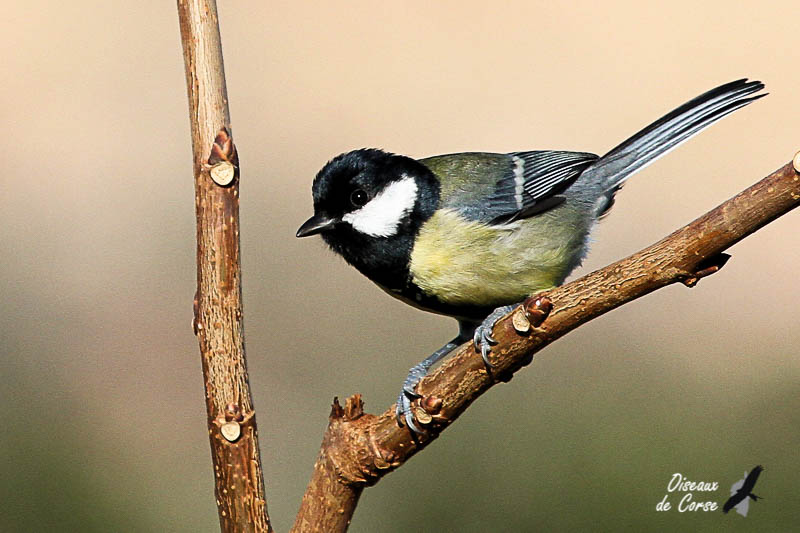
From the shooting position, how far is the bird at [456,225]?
5.69 ft

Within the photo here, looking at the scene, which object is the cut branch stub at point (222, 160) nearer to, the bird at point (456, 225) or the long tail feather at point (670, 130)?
the bird at point (456, 225)

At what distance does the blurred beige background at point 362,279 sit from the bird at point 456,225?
7.6 inches

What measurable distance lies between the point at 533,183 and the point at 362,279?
57.1 inches

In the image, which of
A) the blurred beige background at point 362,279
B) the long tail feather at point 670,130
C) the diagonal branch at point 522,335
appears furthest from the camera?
the blurred beige background at point 362,279

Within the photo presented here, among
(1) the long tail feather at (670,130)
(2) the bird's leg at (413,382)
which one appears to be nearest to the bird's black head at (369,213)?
(2) the bird's leg at (413,382)

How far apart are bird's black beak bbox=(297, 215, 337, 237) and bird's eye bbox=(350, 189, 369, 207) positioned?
5cm

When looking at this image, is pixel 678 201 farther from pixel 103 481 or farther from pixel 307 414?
pixel 103 481

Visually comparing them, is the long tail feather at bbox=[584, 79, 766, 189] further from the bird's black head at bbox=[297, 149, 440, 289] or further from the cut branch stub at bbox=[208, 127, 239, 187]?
the cut branch stub at bbox=[208, 127, 239, 187]

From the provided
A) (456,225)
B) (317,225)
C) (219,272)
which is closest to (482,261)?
(456,225)

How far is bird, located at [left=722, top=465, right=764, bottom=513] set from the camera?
2180 millimetres

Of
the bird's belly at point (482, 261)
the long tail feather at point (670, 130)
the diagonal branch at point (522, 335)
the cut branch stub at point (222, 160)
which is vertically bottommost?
the diagonal branch at point (522, 335)

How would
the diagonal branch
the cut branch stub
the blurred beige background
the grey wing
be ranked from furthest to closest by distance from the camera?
the blurred beige background, the grey wing, the cut branch stub, the diagonal branch

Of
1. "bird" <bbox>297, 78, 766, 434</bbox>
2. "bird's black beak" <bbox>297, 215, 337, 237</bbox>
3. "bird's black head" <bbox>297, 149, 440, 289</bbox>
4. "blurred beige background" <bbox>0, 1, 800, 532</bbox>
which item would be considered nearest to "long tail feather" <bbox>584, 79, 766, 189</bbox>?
"bird" <bbox>297, 78, 766, 434</bbox>

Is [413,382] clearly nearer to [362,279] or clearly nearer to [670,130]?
[670,130]
